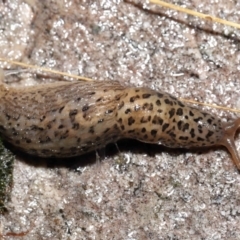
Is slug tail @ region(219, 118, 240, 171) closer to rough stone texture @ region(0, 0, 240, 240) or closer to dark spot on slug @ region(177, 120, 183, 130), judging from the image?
rough stone texture @ region(0, 0, 240, 240)

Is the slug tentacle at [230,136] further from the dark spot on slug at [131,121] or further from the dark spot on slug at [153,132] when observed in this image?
the dark spot on slug at [131,121]

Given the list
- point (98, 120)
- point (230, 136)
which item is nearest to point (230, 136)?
point (230, 136)

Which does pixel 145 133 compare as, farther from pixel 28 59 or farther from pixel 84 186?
pixel 28 59

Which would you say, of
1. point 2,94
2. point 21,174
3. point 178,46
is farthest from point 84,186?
point 178,46

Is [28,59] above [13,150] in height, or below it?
above

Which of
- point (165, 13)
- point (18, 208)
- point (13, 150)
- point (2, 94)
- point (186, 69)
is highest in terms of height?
point (165, 13)

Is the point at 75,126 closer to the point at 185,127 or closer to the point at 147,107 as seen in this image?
the point at 147,107

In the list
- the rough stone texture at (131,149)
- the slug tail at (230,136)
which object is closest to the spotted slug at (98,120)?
the slug tail at (230,136)
